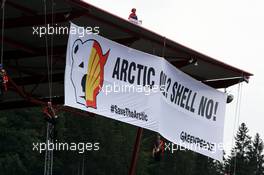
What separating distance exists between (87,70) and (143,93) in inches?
104

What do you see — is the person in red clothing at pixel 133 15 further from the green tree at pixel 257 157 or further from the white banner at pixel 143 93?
the green tree at pixel 257 157

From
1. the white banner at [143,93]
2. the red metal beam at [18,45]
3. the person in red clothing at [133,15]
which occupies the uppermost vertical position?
the person in red clothing at [133,15]

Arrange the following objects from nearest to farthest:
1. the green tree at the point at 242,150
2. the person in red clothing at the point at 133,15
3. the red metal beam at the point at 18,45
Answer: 1. the person in red clothing at the point at 133,15
2. the red metal beam at the point at 18,45
3. the green tree at the point at 242,150

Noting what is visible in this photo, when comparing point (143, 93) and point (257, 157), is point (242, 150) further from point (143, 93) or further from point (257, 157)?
point (143, 93)

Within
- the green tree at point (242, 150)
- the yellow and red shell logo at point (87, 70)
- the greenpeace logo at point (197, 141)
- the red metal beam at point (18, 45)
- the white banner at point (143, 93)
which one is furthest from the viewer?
the green tree at point (242, 150)

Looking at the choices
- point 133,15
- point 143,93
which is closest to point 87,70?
point 143,93

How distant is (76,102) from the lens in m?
21.8

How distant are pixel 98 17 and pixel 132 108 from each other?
287 cm

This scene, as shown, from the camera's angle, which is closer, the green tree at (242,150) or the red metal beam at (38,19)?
the red metal beam at (38,19)

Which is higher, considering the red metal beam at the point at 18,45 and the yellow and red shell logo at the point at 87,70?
the red metal beam at the point at 18,45

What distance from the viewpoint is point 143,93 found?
24.4 meters

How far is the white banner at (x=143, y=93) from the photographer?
22.2 meters

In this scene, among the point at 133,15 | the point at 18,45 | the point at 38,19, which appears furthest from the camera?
the point at 18,45

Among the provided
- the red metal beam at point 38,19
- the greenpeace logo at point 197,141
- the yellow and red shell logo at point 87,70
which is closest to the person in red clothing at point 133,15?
the yellow and red shell logo at point 87,70
